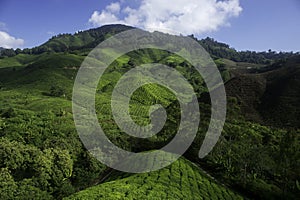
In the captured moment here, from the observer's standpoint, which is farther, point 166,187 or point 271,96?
point 271,96

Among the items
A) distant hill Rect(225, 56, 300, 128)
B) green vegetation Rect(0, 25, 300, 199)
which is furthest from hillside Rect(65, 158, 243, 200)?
distant hill Rect(225, 56, 300, 128)

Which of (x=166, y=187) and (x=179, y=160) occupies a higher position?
(x=179, y=160)

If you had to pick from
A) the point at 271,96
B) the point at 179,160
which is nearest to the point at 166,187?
the point at 179,160

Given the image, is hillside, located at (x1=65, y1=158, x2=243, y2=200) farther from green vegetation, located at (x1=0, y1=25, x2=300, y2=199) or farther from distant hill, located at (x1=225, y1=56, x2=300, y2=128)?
distant hill, located at (x1=225, y1=56, x2=300, y2=128)

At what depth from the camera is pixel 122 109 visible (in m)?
120

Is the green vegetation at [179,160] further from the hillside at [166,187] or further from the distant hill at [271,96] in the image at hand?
the distant hill at [271,96]

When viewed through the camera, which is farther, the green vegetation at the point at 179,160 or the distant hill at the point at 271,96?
the distant hill at the point at 271,96

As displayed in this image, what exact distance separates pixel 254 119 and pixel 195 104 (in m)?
15.2

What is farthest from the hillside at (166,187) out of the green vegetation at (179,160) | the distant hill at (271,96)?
the distant hill at (271,96)

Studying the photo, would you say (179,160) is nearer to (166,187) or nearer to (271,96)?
(166,187)

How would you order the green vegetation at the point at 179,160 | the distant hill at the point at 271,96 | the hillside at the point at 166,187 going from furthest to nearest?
the distant hill at the point at 271,96
the green vegetation at the point at 179,160
the hillside at the point at 166,187

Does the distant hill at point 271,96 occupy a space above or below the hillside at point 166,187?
above

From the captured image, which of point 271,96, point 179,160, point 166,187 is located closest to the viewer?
point 166,187

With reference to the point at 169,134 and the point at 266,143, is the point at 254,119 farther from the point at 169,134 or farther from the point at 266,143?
the point at 169,134
